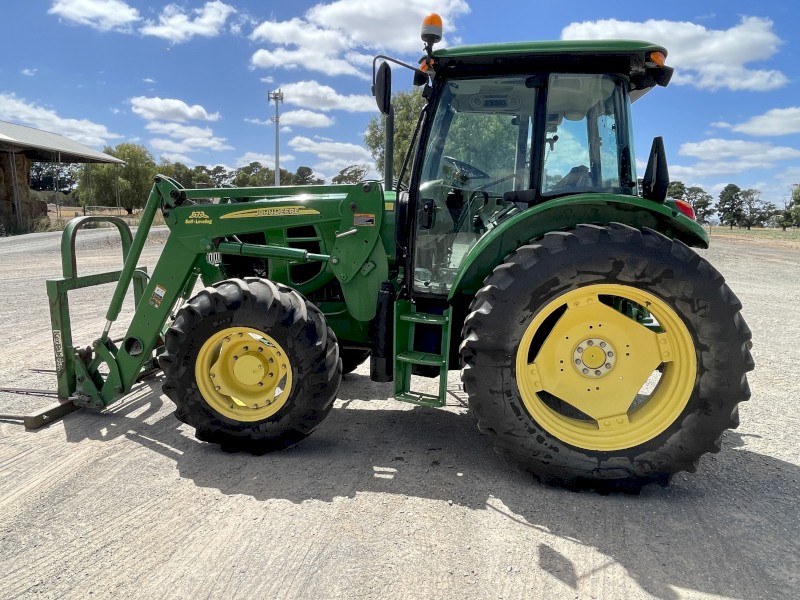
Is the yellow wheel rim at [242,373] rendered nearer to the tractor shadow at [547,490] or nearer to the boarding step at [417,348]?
the tractor shadow at [547,490]

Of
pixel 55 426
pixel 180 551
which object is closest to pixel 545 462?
pixel 180 551

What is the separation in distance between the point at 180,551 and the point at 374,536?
35.8 inches

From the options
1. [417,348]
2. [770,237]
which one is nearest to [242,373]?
[417,348]

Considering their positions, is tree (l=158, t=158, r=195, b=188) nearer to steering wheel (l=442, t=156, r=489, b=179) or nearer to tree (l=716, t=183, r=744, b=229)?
steering wheel (l=442, t=156, r=489, b=179)

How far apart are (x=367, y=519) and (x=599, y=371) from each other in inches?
62.0

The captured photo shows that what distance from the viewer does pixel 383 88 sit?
3.41 meters

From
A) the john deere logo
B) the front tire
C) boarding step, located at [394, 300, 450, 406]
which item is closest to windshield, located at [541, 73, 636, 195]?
the front tire

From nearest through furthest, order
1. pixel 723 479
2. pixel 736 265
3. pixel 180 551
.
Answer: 1. pixel 180 551
2. pixel 723 479
3. pixel 736 265

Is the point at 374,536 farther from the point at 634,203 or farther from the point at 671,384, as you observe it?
the point at 634,203

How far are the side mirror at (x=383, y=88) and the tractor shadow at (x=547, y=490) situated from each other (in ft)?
7.34

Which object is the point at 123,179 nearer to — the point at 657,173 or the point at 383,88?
the point at 383,88

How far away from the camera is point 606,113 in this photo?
358 cm

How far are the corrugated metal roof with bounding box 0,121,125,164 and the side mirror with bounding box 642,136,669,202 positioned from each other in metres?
30.0

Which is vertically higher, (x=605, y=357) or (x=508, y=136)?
(x=508, y=136)
